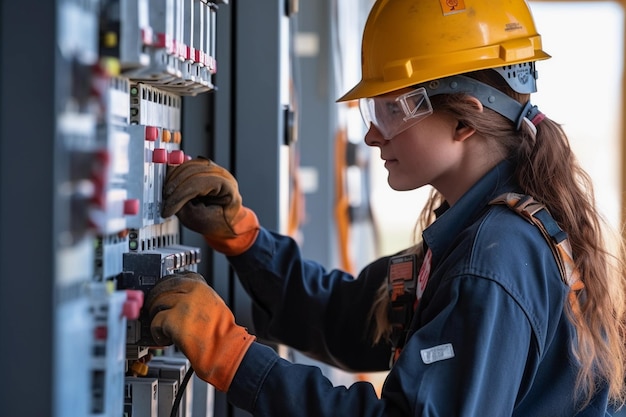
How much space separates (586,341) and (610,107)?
6142 millimetres

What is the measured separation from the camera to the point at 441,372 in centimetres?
145

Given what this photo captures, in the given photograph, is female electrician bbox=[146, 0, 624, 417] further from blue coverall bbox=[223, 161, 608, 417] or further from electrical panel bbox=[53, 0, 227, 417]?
electrical panel bbox=[53, 0, 227, 417]

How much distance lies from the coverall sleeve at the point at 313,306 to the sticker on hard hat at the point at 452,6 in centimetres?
66

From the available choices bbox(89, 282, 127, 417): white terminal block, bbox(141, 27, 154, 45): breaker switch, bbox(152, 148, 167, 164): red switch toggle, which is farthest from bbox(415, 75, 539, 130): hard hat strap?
bbox(89, 282, 127, 417): white terminal block

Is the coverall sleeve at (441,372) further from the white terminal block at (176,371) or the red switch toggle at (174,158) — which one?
the red switch toggle at (174,158)

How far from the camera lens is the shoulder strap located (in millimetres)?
1594

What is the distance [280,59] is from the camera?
6.99ft

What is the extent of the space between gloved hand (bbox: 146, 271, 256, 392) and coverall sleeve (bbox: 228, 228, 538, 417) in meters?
0.03

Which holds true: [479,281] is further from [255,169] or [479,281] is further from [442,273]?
[255,169]

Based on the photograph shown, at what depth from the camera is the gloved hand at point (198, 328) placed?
1.47 metres

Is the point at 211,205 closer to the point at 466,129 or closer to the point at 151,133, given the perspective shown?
the point at 151,133

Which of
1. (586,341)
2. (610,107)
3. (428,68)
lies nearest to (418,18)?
(428,68)

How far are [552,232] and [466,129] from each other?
0.88ft

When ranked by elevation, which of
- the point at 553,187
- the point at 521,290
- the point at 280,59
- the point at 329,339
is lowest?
the point at 329,339
